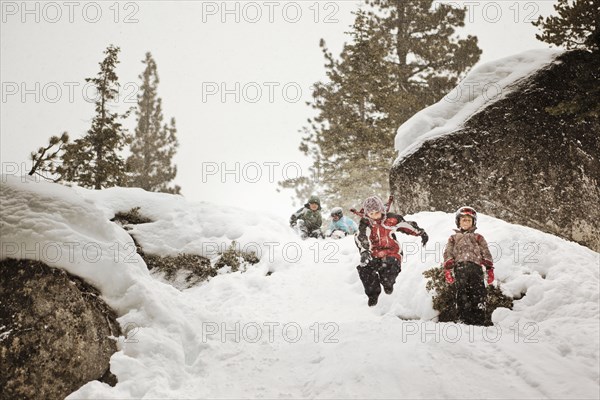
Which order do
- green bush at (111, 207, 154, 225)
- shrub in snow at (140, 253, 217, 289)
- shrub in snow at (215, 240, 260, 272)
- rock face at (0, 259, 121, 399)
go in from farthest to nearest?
1. green bush at (111, 207, 154, 225)
2. shrub in snow at (215, 240, 260, 272)
3. shrub in snow at (140, 253, 217, 289)
4. rock face at (0, 259, 121, 399)

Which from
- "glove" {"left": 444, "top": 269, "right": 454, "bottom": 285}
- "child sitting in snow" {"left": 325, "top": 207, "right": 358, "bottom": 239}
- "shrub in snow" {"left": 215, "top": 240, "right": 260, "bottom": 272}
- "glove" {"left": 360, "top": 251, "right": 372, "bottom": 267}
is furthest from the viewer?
"child sitting in snow" {"left": 325, "top": 207, "right": 358, "bottom": 239}

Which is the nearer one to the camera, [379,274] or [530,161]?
[379,274]

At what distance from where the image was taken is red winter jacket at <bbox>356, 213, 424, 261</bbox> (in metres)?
7.02

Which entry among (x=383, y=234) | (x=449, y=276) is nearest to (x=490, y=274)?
(x=449, y=276)

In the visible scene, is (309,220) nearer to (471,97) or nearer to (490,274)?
(471,97)

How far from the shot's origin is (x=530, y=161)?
9320mm

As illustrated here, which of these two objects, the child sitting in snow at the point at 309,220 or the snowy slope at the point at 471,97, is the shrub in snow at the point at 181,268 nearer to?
the child sitting in snow at the point at 309,220

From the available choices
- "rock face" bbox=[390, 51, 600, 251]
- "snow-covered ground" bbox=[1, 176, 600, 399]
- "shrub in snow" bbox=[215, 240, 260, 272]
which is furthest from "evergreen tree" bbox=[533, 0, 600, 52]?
"shrub in snow" bbox=[215, 240, 260, 272]

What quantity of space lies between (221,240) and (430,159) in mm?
6516

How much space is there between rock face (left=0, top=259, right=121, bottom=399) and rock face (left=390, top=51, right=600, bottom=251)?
847 centimetres

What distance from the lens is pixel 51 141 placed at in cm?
670

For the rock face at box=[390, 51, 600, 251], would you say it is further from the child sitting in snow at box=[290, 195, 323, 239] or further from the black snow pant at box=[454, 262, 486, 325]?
the child sitting in snow at box=[290, 195, 323, 239]

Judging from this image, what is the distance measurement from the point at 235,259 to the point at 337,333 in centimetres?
591

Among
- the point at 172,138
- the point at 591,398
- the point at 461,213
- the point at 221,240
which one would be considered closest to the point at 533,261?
the point at 461,213
